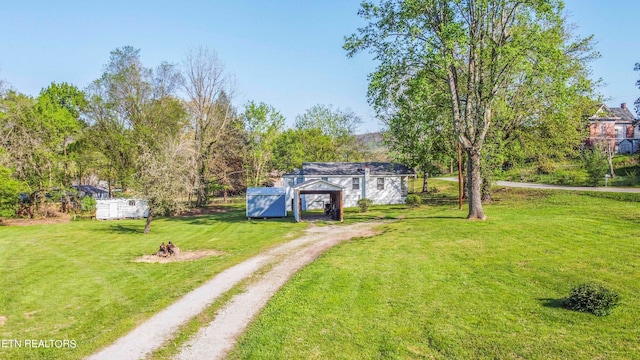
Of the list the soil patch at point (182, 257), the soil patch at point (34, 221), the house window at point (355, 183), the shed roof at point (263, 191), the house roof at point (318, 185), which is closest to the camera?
the soil patch at point (182, 257)

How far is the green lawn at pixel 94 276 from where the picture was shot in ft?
34.9

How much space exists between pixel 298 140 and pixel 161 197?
39770 millimetres

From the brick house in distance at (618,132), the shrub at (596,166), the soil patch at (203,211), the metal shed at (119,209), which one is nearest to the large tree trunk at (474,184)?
the shrub at (596,166)

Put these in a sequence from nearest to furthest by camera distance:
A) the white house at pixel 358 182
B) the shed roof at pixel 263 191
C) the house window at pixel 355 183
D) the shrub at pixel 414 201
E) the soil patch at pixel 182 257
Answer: the soil patch at pixel 182 257 → the shed roof at pixel 263 191 → the shrub at pixel 414 201 → the white house at pixel 358 182 → the house window at pixel 355 183

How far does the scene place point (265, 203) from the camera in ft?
114

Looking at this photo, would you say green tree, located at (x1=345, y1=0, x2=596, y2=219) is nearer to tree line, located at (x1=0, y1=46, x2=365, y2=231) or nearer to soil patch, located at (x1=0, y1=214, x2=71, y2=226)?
Answer: tree line, located at (x1=0, y1=46, x2=365, y2=231)

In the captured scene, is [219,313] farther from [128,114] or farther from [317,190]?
[128,114]

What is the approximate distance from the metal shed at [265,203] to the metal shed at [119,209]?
1227 cm

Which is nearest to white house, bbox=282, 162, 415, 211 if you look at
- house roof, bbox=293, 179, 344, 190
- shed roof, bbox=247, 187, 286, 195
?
shed roof, bbox=247, 187, 286, 195

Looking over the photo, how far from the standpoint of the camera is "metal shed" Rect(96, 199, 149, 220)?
39688 millimetres

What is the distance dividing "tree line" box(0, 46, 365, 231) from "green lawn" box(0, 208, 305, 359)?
4.19 m

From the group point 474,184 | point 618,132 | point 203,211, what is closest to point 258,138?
point 203,211

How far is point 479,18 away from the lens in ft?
82.5

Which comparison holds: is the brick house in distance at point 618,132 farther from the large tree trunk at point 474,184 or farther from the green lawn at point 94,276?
the green lawn at point 94,276
